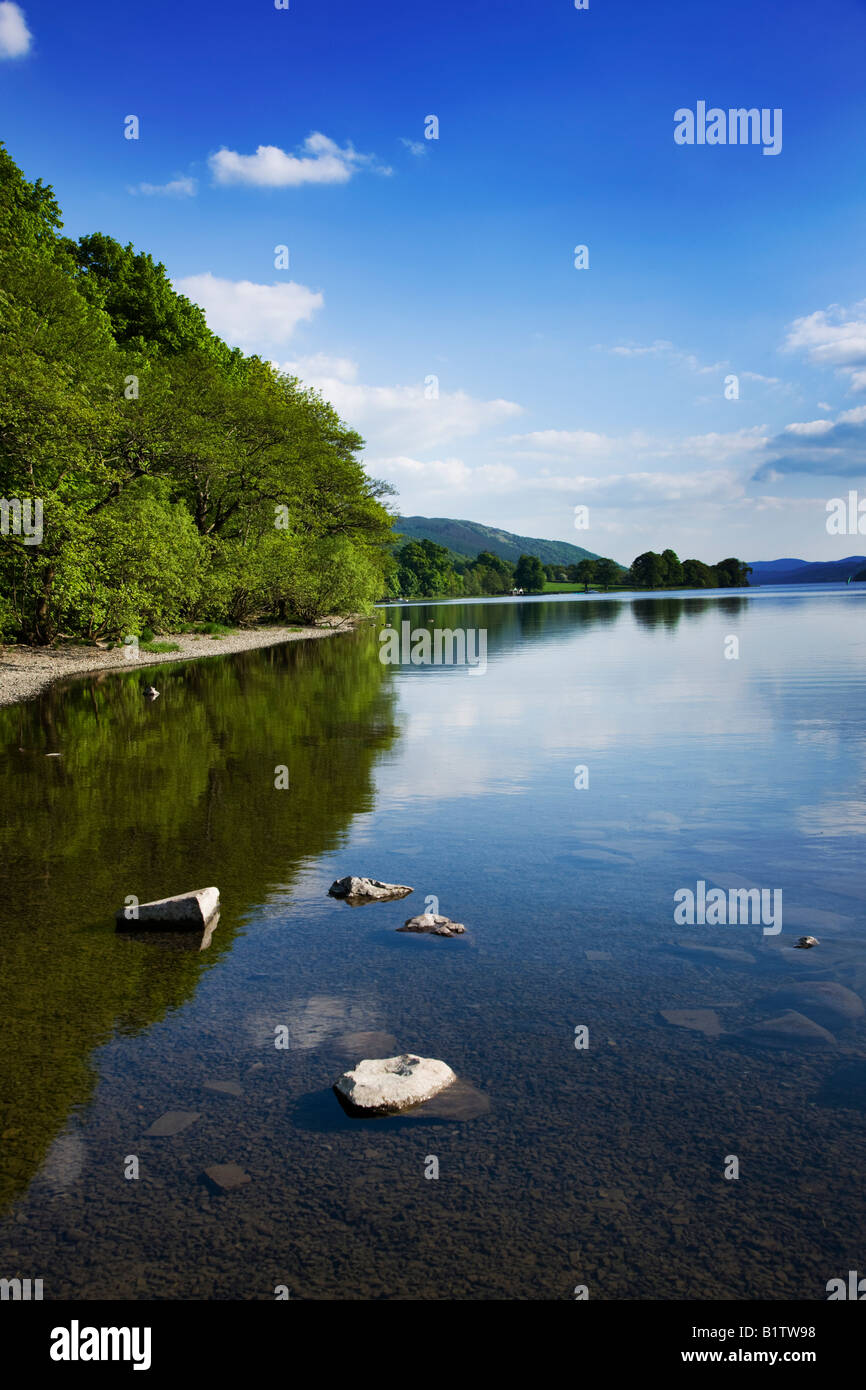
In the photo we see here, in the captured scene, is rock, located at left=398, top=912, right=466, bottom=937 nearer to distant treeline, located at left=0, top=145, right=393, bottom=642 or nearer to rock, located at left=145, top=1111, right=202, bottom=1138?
rock, located at left=145, top=1111, right=202, bottom=1138

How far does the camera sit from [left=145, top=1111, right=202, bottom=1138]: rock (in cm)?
559

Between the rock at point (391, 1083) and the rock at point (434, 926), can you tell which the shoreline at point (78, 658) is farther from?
the rock at point (391, 1083)

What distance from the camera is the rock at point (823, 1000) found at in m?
6.98

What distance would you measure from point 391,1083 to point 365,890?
13.6 ft

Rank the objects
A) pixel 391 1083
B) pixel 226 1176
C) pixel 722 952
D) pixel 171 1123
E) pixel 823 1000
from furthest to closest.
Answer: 1. pixel 722 952
2. pixel 823 1000
3. pixel 391 1083
4. pixel 171 1123
5. pixel 226 1176

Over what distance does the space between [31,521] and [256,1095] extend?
35717 mm

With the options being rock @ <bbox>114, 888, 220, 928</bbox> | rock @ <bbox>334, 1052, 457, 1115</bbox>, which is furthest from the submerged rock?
rock @ <bbox>114, 888, 220, 928</bbox>

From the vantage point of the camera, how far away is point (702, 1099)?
5887 mm

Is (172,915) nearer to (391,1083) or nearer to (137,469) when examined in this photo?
(391,1083)

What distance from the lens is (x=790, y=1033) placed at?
6746 mm

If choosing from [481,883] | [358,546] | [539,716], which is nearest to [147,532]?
[539,716]

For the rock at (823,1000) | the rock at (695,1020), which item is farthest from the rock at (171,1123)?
the rock at (823,1000)

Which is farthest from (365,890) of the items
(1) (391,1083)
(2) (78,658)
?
(2) (78,658)

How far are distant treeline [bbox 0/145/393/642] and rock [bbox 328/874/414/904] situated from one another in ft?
101
